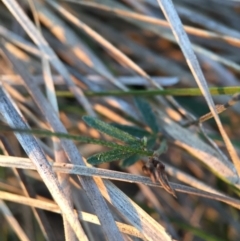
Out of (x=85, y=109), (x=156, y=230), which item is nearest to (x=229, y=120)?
(x=85, y=109)

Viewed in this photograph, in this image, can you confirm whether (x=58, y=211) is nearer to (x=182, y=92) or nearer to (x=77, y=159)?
(x=77, y=159)

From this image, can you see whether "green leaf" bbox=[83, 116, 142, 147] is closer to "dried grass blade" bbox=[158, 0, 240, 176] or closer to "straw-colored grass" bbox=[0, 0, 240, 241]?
"straw-colored grass" bbox=[0, 0, 240, 241]

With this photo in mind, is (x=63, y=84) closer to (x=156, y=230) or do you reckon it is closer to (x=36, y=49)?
(x=36, y=49)

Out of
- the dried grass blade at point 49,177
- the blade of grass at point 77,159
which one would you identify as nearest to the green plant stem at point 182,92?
the blade of grass at point 77,159

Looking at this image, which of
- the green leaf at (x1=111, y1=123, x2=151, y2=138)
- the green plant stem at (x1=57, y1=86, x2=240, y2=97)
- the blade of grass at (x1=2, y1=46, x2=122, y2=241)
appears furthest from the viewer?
the green leaf at (x1=111, y1=123, x2=151, y2=138)

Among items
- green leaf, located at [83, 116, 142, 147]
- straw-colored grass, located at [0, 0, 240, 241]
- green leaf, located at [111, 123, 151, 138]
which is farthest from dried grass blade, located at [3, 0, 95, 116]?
green leaf, located at [83, 116, 142, 147]

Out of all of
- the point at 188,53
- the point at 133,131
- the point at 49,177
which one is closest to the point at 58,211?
the point at 49,177

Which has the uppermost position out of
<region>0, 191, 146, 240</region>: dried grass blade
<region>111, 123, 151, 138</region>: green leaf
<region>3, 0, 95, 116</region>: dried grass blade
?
<region>3, 0, 95, 116</region>: dried grass blade

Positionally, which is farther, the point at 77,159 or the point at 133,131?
the point at 133,131
